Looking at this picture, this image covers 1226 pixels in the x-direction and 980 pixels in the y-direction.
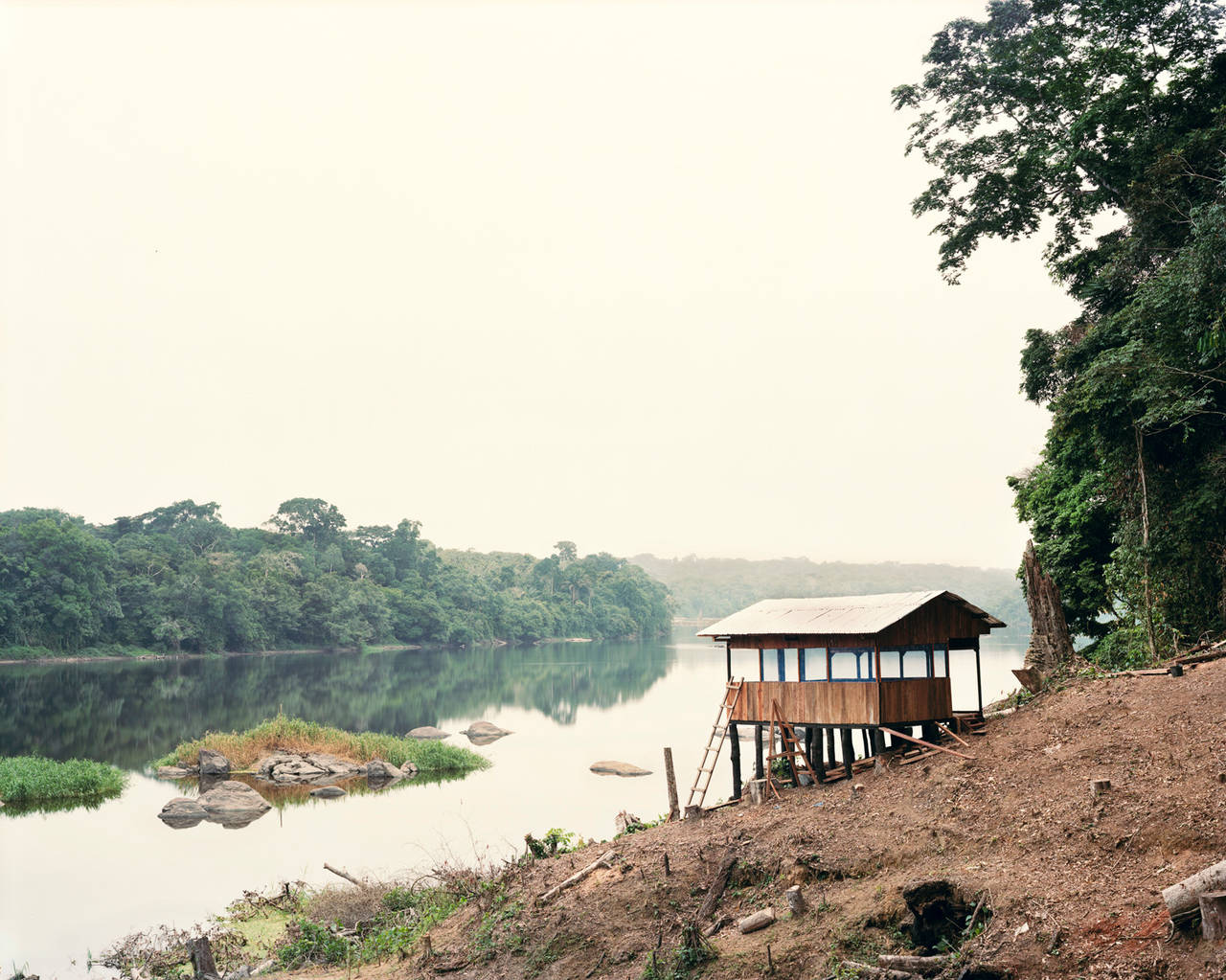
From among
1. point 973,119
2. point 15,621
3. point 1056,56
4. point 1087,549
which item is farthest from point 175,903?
point 15,621

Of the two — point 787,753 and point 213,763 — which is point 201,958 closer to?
point 787,753

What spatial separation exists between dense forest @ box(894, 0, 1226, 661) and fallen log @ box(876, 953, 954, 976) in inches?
609

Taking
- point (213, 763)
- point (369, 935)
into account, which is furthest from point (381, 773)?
point (369, 935)

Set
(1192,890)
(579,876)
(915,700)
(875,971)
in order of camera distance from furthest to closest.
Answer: (915,700)
(579,876)
(875,971)
(1192,890)

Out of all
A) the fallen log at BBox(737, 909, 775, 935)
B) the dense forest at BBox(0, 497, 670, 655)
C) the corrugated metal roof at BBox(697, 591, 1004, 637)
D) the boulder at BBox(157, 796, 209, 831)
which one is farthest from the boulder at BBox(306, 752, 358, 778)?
the dense forest at BBox(0, 497, 670, 655)

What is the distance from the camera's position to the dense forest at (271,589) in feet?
331

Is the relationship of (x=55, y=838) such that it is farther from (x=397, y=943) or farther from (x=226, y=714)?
(x=226, y=714)

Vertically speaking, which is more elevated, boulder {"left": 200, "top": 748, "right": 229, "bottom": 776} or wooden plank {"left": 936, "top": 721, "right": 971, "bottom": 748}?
wooden plank {"left": 936, "top": 721, "right": 971, "bottom": 748}

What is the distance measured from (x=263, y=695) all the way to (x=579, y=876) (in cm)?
6529

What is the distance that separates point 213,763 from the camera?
1924 inches

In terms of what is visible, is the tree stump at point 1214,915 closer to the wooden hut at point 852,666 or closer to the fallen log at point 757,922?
the fallen log at point 757,922

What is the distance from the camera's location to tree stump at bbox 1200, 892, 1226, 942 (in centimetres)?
1070

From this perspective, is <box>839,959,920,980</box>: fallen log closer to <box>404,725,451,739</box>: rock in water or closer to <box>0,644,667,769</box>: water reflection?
<box>0,644,667,769</box>: water reflection

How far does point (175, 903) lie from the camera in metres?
29.3
